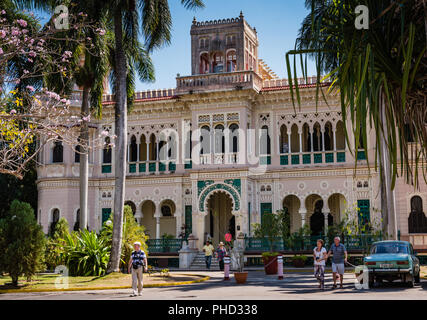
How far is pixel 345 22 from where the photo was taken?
6.50 meters

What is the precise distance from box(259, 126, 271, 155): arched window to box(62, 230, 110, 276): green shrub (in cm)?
1341

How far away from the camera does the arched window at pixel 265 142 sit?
31.3 m

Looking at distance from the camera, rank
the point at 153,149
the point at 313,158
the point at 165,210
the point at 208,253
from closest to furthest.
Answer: the point at 208,253 < the point at 313,158 < the point at 165,210 < the point at 153,149

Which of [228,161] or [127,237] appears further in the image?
[228,161]

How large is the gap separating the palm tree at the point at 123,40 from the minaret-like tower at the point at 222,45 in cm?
1129

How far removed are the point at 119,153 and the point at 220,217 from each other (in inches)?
577

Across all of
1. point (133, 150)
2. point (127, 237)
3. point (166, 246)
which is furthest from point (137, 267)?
point (133, 150)

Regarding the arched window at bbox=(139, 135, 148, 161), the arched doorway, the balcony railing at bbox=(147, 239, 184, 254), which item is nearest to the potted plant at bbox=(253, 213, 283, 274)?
the balcony railing at bbox=(147, 239, 184, 254)

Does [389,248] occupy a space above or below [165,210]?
below

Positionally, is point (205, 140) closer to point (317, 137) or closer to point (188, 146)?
point (188, 146)

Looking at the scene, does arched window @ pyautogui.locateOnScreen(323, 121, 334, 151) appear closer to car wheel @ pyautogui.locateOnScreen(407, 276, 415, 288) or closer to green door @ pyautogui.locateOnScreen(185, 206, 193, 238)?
green door @ pyautogui.locateOnScreen(185, 206, 193, 238)

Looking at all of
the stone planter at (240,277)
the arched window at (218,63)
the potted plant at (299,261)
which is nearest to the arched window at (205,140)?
the arched window at (218,63)

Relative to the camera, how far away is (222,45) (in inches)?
1258

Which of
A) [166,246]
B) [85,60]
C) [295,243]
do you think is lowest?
[166,246]
